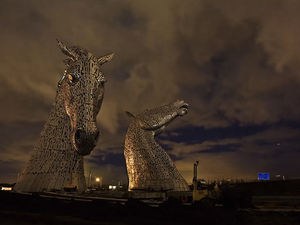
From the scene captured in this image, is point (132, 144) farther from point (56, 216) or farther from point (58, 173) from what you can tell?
point (56, 216)

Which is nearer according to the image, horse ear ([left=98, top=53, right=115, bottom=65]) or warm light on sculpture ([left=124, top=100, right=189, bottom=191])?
horse ear ([left=98, top=53, right=115, bottom=65])

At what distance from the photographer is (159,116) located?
2125 centimetres

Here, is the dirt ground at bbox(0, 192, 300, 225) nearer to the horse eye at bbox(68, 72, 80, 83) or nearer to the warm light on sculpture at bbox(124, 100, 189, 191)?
the horse eye at bbox(68, 72, 80, 83)

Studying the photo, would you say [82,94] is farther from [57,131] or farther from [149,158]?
[149,158]

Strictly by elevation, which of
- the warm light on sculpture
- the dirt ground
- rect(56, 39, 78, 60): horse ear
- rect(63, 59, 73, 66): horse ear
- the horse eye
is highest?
rect(56, 39, 78, 60): horse ear

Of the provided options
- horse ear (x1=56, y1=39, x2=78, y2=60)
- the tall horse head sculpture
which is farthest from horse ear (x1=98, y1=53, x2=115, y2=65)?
horse ear (x1=56, y1=39, x2=78, y2=60)

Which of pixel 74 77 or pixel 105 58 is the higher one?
pixel 105 58

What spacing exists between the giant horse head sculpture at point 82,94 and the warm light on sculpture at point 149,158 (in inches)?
296

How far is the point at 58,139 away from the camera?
13.1 meters

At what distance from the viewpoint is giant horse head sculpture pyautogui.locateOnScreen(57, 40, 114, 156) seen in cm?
1176

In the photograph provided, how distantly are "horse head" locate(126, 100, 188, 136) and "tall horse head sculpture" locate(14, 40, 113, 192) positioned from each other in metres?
7.96

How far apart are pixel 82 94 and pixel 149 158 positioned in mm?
8816

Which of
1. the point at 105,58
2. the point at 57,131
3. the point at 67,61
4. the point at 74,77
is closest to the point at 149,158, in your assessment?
the point at 57,131

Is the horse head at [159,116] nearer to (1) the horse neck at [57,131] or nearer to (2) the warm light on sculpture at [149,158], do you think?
(2) the warm light on sculpture at [149,158]
